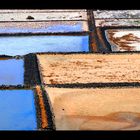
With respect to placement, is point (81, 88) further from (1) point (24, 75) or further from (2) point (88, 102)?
(1) point (24, 75)

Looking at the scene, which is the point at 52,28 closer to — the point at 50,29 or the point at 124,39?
the point at 50,29

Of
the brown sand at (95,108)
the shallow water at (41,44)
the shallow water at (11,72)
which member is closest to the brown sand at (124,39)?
the shallow water at (41,44)

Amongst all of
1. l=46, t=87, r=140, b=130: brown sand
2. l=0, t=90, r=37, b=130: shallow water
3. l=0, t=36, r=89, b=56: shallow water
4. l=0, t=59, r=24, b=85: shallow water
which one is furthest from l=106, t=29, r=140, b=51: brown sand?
l=0, t=90, r=37, b=130: shallow water

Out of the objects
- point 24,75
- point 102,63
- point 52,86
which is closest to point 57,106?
point 52,86

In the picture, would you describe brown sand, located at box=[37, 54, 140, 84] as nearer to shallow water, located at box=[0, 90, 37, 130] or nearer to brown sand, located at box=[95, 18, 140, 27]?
shallow water, located at box=[0, 90, 37, 130]

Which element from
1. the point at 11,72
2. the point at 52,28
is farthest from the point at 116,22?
the point at 11,72

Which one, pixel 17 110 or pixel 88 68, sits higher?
pixel 88 68

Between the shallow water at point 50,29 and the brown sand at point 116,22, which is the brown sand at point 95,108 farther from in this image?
the brown sand at point 116,22
